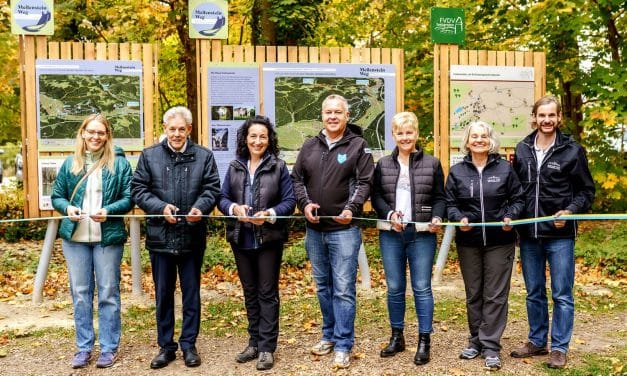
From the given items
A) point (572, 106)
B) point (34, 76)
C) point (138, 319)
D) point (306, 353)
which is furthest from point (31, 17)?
point (572, 106)

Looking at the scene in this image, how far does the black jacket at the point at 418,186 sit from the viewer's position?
4918mm

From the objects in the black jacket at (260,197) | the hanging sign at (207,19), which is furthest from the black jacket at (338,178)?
the hanging sign at (207,19)

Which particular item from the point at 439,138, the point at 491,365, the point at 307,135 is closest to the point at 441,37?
the point at 439,138

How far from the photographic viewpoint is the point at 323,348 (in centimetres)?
527

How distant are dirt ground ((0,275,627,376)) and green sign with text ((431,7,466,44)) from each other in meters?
3.40

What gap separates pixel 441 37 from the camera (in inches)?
298

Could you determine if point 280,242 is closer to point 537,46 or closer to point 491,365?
point 491,365

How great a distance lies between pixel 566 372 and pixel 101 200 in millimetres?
3835

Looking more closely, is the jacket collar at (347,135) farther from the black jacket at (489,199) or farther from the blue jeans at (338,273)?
the black jacket at (489,199)

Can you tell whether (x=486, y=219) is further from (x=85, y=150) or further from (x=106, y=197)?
(x=85, y=150)

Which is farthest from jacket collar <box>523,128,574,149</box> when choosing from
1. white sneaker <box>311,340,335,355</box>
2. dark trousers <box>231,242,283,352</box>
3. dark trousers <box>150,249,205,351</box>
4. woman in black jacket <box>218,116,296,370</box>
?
dark trousers <box>150,249,205,351</box>

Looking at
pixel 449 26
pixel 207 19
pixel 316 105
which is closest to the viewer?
pixel 207 19

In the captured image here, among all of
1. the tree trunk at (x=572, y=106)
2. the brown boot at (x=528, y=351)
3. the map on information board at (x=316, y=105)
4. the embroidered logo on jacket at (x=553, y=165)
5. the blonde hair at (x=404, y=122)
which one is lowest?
the brown boot at (x=528, y=351)

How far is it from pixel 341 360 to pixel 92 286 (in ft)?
6.81
